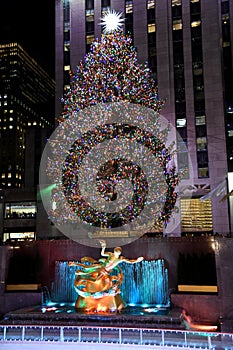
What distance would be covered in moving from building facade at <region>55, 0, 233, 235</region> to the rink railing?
71.2 feet

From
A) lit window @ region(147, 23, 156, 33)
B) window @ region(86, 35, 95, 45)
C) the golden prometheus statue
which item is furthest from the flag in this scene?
window @ region(86, 35, 95, 45)

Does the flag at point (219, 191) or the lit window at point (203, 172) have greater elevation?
the lit window at point (203, 172)

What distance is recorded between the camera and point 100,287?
563 inches

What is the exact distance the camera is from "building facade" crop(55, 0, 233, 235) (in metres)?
33.3

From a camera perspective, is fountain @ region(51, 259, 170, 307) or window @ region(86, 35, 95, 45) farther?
window @ region(86, 35, 95, 45)

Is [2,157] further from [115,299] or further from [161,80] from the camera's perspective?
[115,299]

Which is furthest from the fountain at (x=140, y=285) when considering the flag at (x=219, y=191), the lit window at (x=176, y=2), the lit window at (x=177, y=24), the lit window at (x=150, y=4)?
the lit window at (x=176, y=2)

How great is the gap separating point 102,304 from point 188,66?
27151mm

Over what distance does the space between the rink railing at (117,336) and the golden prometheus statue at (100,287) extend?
364 cm

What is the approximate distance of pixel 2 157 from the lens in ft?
311

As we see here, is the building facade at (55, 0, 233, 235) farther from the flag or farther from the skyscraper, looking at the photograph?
the skyscraper

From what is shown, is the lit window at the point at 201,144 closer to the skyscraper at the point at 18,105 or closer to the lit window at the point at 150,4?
the lit window at the point at 150,4

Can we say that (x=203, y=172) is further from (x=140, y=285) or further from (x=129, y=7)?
(x=140, y=285)

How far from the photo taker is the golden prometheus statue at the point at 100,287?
14.3m
